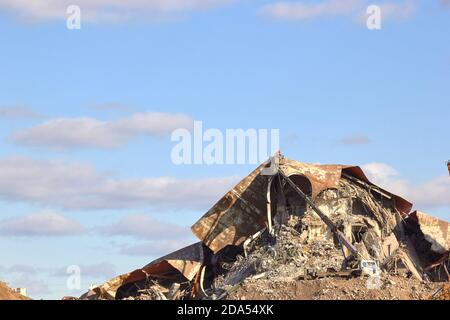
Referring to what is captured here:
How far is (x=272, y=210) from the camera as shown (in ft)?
120

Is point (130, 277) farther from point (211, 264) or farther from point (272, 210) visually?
point (272, 210)

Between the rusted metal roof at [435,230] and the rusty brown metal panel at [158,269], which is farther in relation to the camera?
the rusty brown metal panel at [158,269]

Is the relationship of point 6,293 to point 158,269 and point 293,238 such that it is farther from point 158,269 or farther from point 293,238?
point 293,238

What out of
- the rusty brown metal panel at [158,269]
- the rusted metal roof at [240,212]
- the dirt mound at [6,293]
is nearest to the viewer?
the dirt mound at [6,293]

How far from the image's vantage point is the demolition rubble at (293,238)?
3366cm

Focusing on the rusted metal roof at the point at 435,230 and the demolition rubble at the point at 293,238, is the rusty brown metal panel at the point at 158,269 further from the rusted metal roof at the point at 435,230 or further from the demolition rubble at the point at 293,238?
the rusted metal roof at the point at 435,230

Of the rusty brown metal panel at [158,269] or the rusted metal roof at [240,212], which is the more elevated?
the rusted metal roof at [240,212]

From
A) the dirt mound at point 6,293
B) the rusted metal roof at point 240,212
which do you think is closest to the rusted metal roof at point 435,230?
the rusted metal roof at point 240,212

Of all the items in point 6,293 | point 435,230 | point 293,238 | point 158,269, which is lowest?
point 6,293

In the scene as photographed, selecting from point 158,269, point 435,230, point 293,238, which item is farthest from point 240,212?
point 435,230

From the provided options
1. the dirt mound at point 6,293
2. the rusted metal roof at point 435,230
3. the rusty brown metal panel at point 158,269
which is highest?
the rusted metal roof at point 435,230

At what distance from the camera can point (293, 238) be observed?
3425cm

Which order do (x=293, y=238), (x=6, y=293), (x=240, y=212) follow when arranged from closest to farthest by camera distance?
(x=6, y=293) → (x=293, y=238) → (x=240, y=212)

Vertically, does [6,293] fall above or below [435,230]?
below
